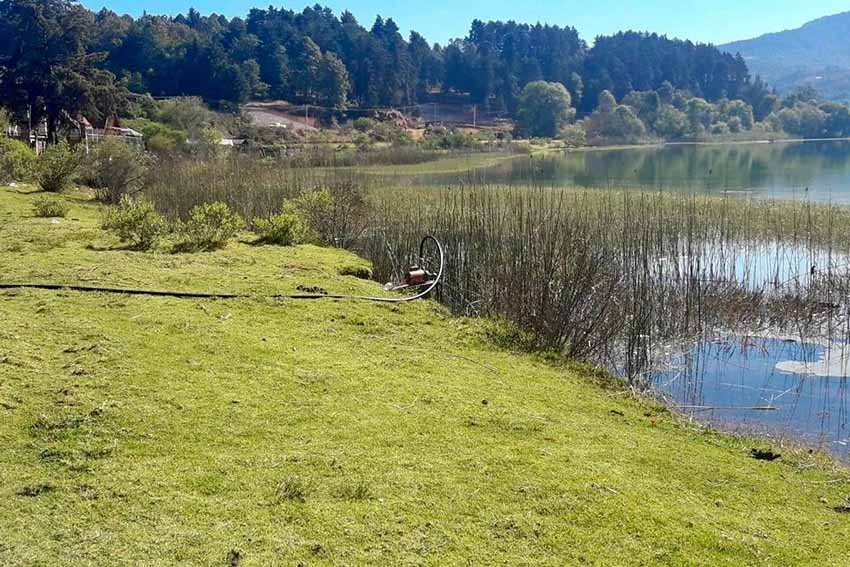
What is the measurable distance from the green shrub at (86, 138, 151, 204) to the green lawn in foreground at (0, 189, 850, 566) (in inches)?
357

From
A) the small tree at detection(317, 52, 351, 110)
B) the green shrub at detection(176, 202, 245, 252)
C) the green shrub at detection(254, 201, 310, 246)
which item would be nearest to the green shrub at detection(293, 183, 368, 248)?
the green shrub at detection(254, 201, 310, 246)

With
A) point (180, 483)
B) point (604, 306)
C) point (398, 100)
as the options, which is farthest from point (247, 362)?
point (398, 100)

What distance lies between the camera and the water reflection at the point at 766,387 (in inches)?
215

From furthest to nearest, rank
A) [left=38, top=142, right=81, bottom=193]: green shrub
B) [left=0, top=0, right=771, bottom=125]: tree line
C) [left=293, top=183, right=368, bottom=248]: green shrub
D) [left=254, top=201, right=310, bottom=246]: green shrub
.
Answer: [left=0, top=0, right=771, bottom=125]: tree line
[left=38, top=142, right=81, bottom=193]: green shrub
[left=293, top=183, right=368, bottom=248]: green shrub
[left=254, top=201, right=310, bottom=246]: green shrub

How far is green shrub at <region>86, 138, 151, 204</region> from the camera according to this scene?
13672mm

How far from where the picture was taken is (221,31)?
2830 inches

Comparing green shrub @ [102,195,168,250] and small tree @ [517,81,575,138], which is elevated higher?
small tree @ [517,81,575,138]

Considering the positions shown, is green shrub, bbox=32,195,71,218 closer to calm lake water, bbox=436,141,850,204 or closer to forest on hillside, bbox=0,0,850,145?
calm lake water, bbox=436,141,850,204

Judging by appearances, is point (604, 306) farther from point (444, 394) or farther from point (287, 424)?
point (287, 424)

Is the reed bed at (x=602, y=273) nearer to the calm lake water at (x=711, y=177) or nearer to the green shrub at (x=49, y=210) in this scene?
the green shrub at (x=49, y=210)

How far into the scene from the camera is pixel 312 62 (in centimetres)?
6569

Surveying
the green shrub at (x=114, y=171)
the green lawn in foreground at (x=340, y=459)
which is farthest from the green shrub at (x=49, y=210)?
the green lawn in foreground at (x=340, y=459)

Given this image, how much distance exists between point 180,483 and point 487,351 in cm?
292

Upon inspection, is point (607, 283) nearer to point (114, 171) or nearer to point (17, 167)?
point (114, 171)
